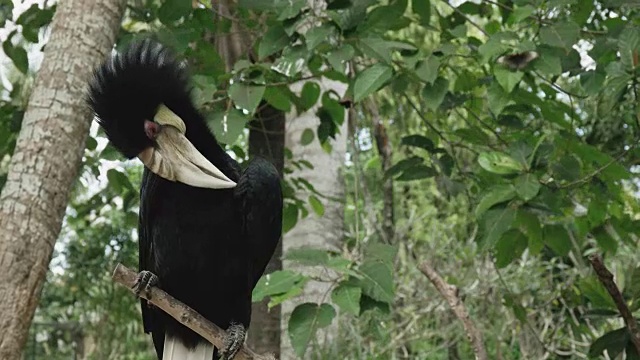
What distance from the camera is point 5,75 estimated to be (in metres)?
4.83

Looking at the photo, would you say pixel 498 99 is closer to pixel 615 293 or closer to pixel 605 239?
pixel 615 293

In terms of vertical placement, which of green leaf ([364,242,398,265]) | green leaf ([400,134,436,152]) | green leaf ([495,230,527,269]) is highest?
green leaf ([400,134,436,152])

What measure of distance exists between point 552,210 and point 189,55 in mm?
1615

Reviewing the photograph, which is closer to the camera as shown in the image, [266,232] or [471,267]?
[266,232]

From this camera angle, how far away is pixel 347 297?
2805 millimetres

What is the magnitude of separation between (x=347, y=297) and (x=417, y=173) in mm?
1058

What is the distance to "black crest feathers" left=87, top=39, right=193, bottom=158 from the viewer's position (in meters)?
2.49

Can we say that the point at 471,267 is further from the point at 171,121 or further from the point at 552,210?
the point at 171,121

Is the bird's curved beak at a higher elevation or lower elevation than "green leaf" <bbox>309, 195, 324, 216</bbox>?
lower

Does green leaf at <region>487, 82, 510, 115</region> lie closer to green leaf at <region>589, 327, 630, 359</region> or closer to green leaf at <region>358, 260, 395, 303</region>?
green leaf at <region>358, 260, 395, 303</region>

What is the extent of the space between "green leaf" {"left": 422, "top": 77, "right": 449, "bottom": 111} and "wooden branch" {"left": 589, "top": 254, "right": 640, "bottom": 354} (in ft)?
2.55

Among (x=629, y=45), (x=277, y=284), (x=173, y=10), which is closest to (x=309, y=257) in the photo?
(x=277, y=284)

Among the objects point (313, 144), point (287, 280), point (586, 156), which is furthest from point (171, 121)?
point (313, 144)

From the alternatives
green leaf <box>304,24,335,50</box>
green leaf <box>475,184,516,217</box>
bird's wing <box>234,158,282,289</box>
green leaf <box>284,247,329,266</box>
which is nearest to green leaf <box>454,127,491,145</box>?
green leaf <box>475,184,516,217</box>
